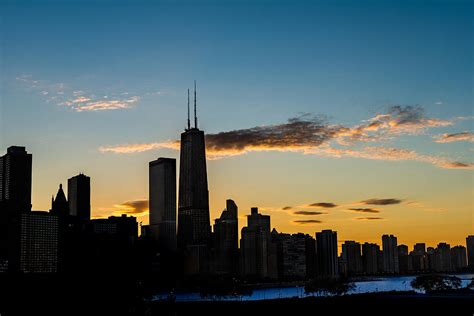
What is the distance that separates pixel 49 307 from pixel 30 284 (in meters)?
32.0

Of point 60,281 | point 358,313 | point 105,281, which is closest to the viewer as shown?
point 105,281

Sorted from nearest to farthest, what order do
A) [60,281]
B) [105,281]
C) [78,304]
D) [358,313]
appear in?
[78,304], [105,281], [60,281], [358,313]

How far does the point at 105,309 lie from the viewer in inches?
4668

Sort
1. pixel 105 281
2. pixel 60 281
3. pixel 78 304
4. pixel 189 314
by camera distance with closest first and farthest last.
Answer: pixel 78 304
pixel 105 281
pixel 60 281
pixel 189 314

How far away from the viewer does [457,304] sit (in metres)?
187

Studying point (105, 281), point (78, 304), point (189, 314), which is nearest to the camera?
point (78, 304)

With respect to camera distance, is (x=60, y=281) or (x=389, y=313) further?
(x=389, y=313)

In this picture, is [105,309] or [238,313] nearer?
[105,309]

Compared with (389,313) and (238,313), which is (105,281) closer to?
(238,313)

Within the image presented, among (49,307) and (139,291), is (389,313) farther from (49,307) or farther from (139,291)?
(49,307)

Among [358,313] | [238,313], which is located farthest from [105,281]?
[358,313]

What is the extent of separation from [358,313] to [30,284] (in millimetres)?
96880

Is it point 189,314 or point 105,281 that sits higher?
point 105,281

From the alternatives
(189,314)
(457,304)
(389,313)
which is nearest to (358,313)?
(389,313)
